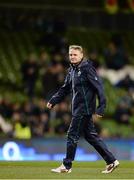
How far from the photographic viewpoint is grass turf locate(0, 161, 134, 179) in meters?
13.5

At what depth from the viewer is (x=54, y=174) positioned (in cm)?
1391

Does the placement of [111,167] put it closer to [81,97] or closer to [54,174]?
[54,174]

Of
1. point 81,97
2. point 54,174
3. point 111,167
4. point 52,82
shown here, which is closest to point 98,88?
point 81,97

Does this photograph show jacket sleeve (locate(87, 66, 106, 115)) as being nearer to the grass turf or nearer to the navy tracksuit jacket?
the navy tracksuit jacket

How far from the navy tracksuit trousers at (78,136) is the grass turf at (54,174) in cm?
26

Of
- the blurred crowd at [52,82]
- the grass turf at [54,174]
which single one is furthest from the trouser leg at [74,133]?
the blurred crowd at [52,82]

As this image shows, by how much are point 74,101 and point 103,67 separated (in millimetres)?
15131

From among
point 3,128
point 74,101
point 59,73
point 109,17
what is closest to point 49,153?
point 3,128

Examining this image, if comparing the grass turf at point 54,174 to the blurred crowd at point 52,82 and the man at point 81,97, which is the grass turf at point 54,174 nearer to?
the man at point 81,97

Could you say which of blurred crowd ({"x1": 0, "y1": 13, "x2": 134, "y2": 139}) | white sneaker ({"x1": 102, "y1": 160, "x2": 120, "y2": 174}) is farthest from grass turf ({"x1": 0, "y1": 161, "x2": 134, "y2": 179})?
blurred crowd ({"x1": 0, "y1": 13, "x2": 134, "y2": 139})

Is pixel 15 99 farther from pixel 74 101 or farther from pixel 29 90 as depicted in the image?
pixel 74 101

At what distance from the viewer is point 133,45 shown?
32750 mm

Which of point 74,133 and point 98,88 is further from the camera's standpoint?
point 74,133

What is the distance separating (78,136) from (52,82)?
12.2 metres
